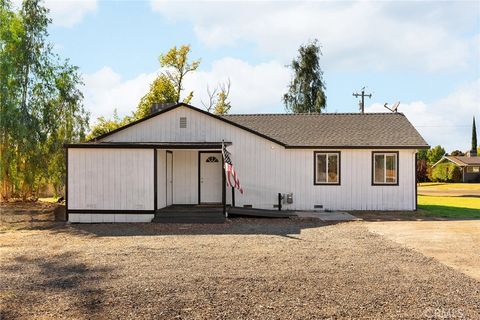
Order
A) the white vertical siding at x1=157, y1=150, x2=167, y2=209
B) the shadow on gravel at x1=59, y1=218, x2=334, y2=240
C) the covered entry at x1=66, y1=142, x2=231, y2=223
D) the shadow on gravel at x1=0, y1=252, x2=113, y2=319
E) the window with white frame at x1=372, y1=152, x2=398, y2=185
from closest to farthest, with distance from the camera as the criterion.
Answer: the shadow on gravel at x1=0, y1=252, x2=113, y2=319 → the shadow on gravel at x1=59, y1=218, x2=334, y2=240 → the covered entry at x1=66, y1=142, x2=231, y2=223 → the white vertical siding at x1=157, y1=150, x2=167, y2=209 → the window with white frame at x1=372, y1=152, x2=398, y2=185

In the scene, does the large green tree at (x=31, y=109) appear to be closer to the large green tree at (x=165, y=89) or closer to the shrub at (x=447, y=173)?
the large green tree at (x=165, y=89)

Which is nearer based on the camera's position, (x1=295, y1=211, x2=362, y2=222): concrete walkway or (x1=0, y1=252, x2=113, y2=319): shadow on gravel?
(x1=0, y1=252, x2=113, y2=319): shadow on gravel

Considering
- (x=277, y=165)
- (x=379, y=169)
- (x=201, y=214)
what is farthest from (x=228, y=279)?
(x=379, y=169)

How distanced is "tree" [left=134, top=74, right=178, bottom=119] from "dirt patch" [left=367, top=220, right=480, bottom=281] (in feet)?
96.6

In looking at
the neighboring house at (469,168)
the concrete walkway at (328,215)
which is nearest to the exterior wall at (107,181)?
the concrete walkway at (328,215)

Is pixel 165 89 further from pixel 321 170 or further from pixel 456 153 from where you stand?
pixel 456 153

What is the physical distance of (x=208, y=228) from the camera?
13.6 meters

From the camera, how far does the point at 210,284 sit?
273 inches

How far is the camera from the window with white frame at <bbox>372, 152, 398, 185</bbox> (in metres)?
18.8

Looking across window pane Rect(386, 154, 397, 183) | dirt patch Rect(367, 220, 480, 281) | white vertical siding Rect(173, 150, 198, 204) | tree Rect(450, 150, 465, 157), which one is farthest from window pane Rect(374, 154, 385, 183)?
tree Rect(450, 150, 465, 157)

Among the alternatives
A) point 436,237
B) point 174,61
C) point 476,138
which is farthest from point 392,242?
point 476,138

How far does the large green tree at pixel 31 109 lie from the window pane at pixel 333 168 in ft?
45.5

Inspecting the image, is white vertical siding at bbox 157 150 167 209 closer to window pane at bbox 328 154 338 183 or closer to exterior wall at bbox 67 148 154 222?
exterior wall at bbox 67 148 154 222

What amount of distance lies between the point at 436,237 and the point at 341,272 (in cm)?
543
